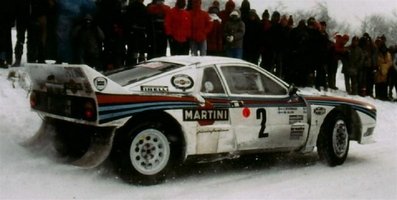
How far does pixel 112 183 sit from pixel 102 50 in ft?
16.5

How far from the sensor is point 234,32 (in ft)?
39.9

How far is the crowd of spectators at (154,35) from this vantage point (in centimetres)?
1030

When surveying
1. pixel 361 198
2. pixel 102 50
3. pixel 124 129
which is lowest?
pixel 361 198

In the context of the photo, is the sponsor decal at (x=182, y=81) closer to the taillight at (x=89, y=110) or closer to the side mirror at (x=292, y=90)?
the taillight at (x=89, y=110)

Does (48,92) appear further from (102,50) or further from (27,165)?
(102,50)

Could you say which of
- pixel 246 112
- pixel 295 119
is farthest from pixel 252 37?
pixel 246 112

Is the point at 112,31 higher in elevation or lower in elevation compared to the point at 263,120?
higher

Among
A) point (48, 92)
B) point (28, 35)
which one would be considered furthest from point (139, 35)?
point (48, 92)

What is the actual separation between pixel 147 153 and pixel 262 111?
182cm

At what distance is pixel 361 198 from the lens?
21.4 ft

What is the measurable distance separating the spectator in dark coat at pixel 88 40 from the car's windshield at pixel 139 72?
9.82ft

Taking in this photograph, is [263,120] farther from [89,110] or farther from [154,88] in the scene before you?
[89,110]

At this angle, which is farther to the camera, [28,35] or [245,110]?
[28,35]

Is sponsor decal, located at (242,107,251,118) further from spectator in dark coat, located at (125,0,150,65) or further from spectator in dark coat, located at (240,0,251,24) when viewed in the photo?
spectator in dark coat, located at (240,0,251,24)
